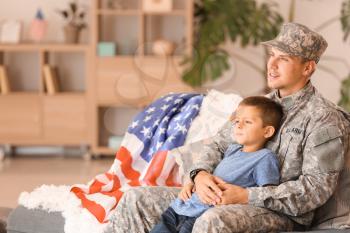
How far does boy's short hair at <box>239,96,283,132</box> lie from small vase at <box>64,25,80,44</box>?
4.23 metres

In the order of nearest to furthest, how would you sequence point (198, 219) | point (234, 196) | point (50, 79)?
point (198, 219) → point (234, 196) → point (50, 79)

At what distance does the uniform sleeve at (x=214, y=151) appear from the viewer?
2.84 meters

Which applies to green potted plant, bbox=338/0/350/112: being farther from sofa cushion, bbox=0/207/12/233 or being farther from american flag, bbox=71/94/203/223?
sofa cushion, bbox=0/207/12/233

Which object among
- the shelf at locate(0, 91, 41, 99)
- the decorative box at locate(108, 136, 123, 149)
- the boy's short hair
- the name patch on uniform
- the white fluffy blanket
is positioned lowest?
the decorative box at locate(108, 136, 123, 149)

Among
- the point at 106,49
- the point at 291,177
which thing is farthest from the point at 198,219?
the point at 106,49

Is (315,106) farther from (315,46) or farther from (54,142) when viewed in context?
(54,142)

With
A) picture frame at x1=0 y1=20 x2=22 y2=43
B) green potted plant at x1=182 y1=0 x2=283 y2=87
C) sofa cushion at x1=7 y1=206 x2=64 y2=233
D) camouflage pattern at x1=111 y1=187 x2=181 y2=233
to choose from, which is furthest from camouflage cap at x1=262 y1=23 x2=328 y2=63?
picture frame at x1=0 y1=20 x2=22 y2=43

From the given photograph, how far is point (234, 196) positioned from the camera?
2.58 meters

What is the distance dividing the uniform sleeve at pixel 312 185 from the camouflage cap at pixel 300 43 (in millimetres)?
311

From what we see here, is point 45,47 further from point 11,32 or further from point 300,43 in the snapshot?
point 300,43

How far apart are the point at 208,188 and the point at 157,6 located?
412 centimetres

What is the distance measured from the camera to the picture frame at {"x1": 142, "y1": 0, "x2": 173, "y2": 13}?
21.5 ft

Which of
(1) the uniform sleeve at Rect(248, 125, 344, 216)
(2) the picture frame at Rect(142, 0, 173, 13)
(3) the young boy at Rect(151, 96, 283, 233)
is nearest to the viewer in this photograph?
(1) the uniform sleeve at Rect(248, 125, 344, 216)

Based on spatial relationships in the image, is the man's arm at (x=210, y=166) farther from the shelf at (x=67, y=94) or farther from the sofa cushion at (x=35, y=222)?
the shelf at (x=67, y=94)
